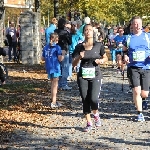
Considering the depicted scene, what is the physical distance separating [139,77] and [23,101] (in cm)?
368

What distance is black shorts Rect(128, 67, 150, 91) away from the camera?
30.1ft

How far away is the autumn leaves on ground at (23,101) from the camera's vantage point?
930 centimetres

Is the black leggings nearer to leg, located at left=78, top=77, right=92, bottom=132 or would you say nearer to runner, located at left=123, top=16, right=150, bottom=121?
leg, located at left=78, top=77, right=92, bottom=132

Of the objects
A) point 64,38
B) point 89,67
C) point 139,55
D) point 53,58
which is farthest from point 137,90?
point 64,38

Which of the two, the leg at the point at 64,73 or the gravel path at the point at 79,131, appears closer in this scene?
the gravel path at the point at 79,131

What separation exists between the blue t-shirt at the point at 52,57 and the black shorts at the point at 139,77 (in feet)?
6.54

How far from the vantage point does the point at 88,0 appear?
28.0m

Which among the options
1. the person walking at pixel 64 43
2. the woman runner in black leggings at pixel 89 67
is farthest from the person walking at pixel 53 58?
the person walking at pixel 64 43

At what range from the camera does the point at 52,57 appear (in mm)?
10656

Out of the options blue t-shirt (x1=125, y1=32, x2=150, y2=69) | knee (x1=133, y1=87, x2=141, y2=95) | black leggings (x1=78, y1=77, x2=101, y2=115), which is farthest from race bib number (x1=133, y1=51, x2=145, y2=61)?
black leggings (x1=78, y1=77, x2=101, y2=115)

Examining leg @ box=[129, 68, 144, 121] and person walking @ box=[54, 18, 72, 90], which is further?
person walking @ box=[54, 18, 72, 90]

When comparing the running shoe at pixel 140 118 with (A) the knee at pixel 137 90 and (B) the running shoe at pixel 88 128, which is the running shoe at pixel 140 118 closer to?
(A) the knee at pixel 137 90

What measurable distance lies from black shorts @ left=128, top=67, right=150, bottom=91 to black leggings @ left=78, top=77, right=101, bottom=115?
0.94 meters

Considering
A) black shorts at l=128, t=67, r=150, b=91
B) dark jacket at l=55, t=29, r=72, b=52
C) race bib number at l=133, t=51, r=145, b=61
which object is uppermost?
dark jacket at l=55, t=29, r=72, b=52
